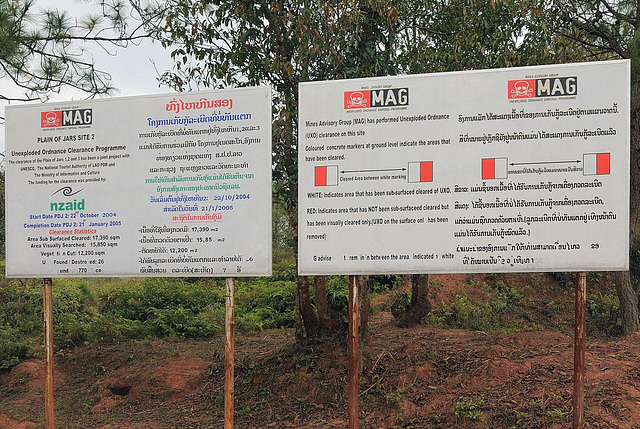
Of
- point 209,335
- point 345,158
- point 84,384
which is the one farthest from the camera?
point 209,335

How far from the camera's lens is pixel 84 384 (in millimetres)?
8125

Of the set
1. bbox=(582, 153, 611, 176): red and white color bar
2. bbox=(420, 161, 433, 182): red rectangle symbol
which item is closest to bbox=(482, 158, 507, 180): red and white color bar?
bbox=(420, 161, 433, 182): red rectangle symbol

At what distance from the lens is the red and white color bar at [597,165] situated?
4078mm

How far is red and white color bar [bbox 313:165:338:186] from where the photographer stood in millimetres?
4398

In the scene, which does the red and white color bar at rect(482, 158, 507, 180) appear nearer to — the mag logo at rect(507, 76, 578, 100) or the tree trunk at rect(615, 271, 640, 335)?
the mag logo at rect(507, 76, 578, 100)

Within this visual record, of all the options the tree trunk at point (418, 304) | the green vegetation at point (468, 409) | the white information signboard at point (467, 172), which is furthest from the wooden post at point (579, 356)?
the tree trunk at point (418, 304)

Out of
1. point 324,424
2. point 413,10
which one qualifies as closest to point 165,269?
point 324,424

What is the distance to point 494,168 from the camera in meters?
4.20

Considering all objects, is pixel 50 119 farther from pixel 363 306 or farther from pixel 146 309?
pixel 146 309

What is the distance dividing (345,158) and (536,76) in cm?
132

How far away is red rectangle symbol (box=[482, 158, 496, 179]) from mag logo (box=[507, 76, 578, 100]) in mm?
426

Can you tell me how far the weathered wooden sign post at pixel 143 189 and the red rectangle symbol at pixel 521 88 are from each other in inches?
63.2

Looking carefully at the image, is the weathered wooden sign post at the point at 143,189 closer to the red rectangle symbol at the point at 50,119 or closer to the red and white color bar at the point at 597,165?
the red rectangle symbol at the point at 50,119

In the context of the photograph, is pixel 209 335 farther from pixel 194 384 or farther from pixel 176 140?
pixel 176 140
